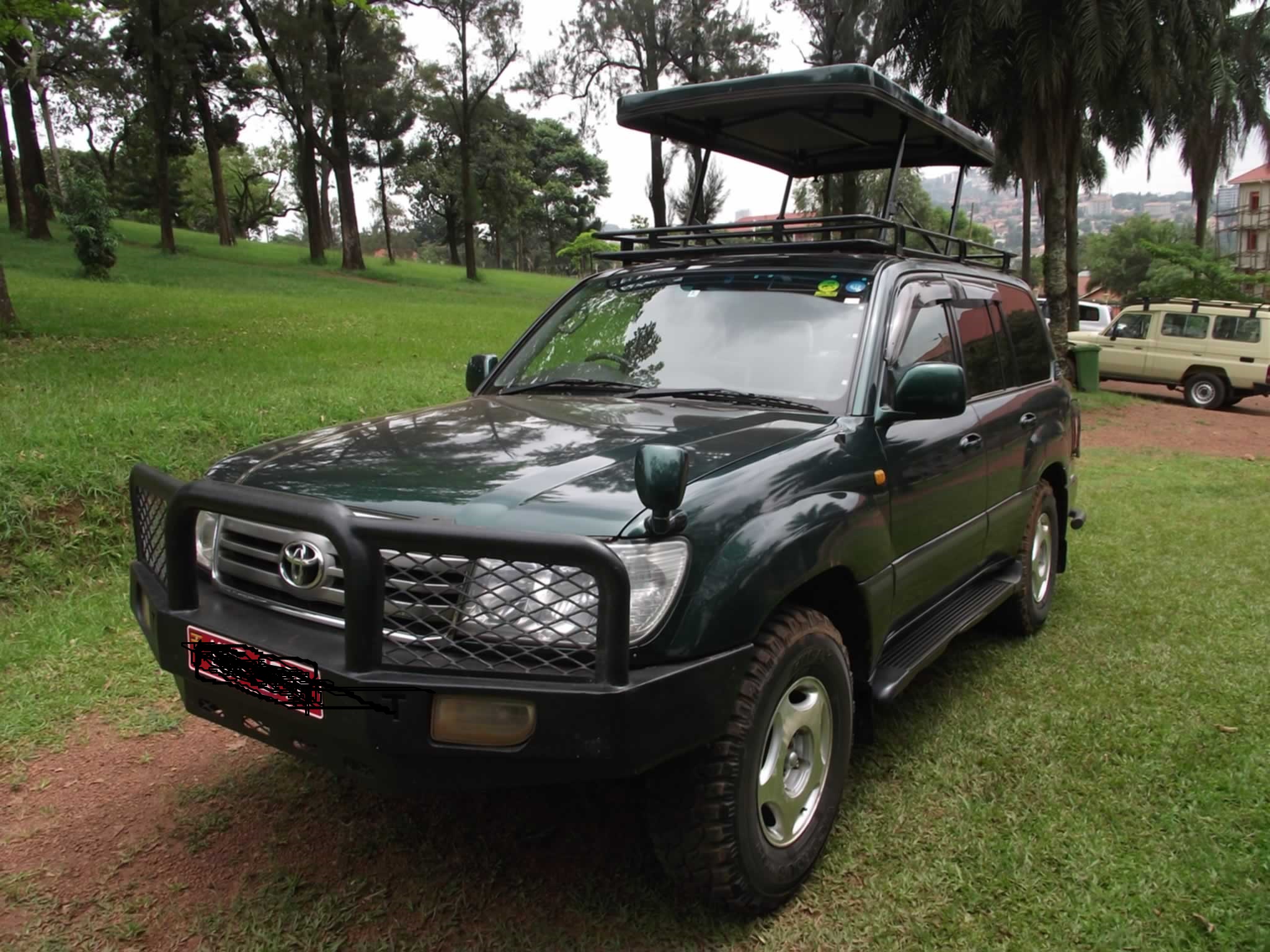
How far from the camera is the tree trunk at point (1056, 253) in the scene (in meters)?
17.1

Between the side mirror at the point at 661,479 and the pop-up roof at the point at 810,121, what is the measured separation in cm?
253

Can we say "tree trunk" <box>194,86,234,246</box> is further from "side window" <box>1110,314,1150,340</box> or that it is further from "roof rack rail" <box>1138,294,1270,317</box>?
"roof rack rail" <box>1138,294,1270,317</box>

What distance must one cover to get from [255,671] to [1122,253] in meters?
68.8

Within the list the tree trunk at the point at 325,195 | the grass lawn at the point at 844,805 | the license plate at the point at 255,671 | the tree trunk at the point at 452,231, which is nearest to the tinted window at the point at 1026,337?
the grass lawn at the point at 844,805

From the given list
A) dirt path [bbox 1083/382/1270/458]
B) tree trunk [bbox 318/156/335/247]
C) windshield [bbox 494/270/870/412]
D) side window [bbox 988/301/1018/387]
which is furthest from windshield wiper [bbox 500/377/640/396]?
tree trunk [bbox 318/156/335/247]

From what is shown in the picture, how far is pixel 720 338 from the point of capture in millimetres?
3527

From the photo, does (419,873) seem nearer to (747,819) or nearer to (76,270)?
(747,819)

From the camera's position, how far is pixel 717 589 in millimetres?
2328

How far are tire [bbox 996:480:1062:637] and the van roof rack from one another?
135 cm

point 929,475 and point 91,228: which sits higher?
point 91,228

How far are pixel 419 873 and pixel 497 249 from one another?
59280mm

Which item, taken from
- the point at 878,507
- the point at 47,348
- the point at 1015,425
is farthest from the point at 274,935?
the point at 47,348

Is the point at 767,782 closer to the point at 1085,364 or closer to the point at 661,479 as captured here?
the point at 661,479

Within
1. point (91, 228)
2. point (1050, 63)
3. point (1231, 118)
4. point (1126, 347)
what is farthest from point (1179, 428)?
point (1231, 118)
